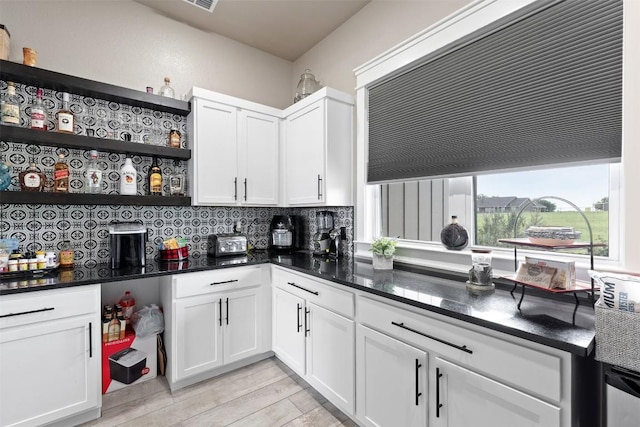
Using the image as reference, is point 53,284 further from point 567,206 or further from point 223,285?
point 567,206

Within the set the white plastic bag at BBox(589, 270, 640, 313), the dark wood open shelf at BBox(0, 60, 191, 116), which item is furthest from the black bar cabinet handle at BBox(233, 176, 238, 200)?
the white plastic bag at BBox(589, 270, 640, 313)

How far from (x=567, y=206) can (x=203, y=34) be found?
318cm

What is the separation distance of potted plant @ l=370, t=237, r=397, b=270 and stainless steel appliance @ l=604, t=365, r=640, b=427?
1267 mm

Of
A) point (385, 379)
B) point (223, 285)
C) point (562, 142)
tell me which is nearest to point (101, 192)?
point (223, 285)

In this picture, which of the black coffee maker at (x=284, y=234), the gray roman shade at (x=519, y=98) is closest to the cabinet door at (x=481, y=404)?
the gray roman shade at (x=519, y=98)

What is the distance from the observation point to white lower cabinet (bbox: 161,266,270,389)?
2.11 m

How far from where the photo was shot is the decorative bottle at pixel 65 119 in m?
2.04

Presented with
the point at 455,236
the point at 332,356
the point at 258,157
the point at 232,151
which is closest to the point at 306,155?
the point at 258,157

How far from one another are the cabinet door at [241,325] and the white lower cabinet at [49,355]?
801 millimetres

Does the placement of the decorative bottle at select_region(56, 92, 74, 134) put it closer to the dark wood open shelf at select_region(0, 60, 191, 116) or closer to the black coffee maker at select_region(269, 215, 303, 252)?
the dark wood open shelf at select_region(0, 60, 191, 116)

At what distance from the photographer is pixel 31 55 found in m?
1.97

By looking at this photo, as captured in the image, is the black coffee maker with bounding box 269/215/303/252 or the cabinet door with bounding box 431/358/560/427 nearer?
the cabinet door with bounding box 431/358/560/427

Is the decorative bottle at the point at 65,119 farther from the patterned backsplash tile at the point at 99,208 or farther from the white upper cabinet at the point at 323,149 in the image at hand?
the white upper cabinet at the point at 323,149

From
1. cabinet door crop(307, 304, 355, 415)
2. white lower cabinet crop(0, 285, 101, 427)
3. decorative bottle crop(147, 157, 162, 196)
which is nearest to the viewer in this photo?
white lower cabinet crop(0, 285, 101, 427)
